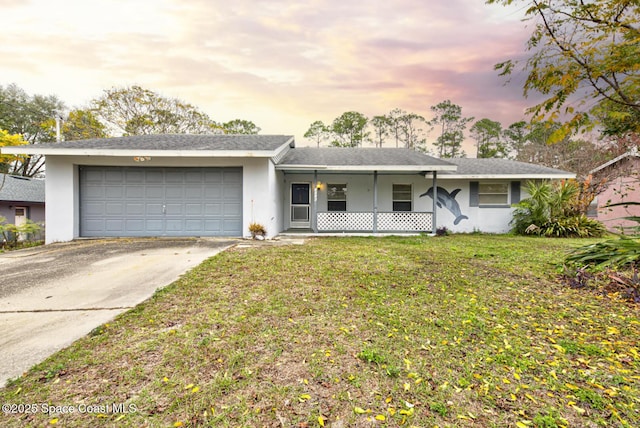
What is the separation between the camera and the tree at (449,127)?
32.5 meters

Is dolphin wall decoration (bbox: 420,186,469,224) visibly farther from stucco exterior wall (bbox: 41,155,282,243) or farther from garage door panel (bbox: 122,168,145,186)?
garage door panel (bbox: 122,168,145,186)

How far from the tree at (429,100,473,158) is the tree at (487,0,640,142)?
31381 mm

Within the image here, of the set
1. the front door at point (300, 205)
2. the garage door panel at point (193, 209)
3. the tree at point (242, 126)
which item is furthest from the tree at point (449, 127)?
the garage door panel at point (193, 209)

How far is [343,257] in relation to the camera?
655 centimetres

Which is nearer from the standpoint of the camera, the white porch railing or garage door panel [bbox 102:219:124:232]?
garage door panel [bbox 102:219:124:232]

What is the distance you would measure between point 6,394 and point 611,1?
7154 millimetres

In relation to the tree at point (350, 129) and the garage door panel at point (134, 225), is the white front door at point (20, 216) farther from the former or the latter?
the tree at point (350, 129)

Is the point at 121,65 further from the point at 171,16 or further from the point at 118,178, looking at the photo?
the point at 118,178

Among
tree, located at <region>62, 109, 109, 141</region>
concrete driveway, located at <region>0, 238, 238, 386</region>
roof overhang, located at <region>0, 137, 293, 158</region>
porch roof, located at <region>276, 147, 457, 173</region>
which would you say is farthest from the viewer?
tree, located at <region>62, 109, 109, 141</region>

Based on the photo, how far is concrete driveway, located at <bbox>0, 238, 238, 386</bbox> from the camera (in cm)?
262

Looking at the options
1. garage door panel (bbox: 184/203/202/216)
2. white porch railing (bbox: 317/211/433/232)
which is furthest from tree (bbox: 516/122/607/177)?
garage door panel (bbox: 184/203/202/216)

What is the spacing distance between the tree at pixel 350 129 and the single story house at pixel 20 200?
82.9ft

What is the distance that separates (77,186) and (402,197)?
12146mm

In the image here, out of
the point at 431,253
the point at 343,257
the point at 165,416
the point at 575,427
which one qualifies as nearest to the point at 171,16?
the point at 343,257
